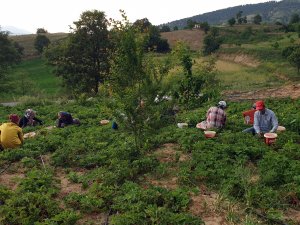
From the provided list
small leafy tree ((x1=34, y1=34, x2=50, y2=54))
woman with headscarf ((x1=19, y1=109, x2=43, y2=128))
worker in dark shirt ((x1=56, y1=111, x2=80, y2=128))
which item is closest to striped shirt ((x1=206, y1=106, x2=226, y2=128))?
worker in dark shirt ((x1=56, y1=111, x2=80, y2=128))

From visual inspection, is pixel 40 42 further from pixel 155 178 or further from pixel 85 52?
pixel 155 178

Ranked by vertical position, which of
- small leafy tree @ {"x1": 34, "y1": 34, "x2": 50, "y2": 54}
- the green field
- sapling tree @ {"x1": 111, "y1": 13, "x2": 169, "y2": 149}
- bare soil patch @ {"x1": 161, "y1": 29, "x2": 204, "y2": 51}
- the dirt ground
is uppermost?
sapling tree @ {"x1": 111, "y1": 13, "x2": 169, "y2": 149}

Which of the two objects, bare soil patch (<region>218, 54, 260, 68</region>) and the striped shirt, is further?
bare soil patch (<region>218, 54, 260, 68</region>)

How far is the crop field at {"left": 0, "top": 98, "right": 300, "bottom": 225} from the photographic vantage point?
22.9 feet

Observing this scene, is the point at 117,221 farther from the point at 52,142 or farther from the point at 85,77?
the point at 85,77

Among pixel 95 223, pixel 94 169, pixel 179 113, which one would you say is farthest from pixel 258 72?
pixel 95 223

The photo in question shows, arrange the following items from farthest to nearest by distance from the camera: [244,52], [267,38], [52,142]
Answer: [267,38]
[244,52]
[52,142]

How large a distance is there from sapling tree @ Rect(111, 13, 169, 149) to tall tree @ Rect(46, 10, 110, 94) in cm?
2036

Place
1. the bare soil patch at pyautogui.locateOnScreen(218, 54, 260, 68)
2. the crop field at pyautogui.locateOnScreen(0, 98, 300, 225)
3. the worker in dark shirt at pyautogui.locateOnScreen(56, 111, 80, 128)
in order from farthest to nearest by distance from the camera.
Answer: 1. the bare soil patch at pyautogui.locateOnScreen(218, 54, 260, 68)
2. the worker in dark shirt at pyautogui.locateOnScreen(56, 111, 80, 128)
3. the crop field at pyautogui.locateOnScreen(0, 98, 300, 225)

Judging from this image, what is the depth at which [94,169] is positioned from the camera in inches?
392

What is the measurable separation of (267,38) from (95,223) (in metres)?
58.7

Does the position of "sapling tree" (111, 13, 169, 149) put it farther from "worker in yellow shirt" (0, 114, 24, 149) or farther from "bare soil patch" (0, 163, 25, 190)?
"worker in yellow shirt" (0, 114, 24, 149)

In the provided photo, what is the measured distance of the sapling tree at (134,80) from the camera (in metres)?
9.52

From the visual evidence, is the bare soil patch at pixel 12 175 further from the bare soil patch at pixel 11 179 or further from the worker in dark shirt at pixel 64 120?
the worker in dark shirt at pixel 64 120
